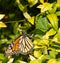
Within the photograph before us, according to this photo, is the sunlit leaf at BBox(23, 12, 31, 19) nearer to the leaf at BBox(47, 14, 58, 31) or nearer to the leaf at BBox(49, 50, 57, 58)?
the leaf at BBox(47, 14, 58, 31)

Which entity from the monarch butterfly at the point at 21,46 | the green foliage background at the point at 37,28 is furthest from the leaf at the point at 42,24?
the monarch butterfly at the point at 21,46

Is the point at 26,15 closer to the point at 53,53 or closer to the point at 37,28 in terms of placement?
the point at 37,28

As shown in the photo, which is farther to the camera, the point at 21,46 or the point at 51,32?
the point at 21,46

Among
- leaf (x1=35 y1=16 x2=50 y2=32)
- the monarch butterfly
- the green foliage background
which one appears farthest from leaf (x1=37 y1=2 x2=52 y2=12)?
the monarch butterfly

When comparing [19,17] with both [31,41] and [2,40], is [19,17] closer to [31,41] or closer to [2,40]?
[2,40]

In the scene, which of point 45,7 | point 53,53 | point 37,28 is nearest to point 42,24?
point 37,28

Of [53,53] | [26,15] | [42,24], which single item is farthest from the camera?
[26,15]

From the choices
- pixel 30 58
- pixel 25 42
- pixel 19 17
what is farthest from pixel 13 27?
pixel 30 58
